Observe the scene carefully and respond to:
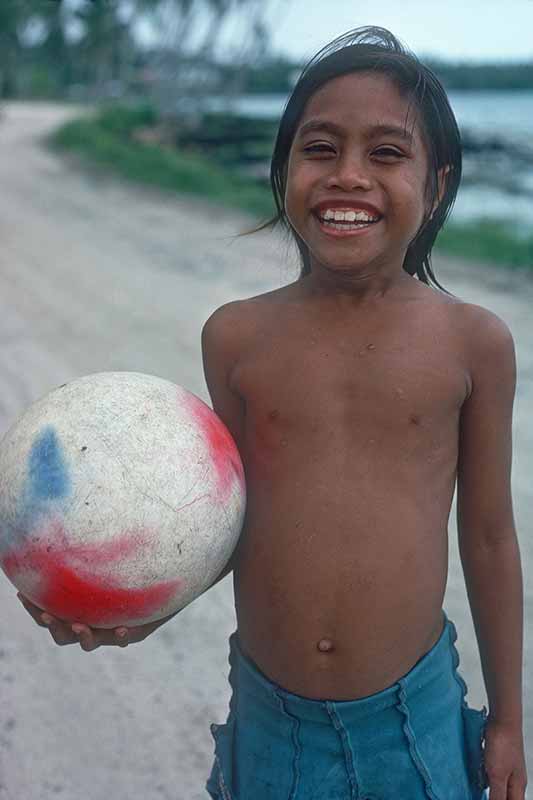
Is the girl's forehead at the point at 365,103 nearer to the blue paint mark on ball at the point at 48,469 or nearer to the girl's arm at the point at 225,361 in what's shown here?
the girl's arm at the point at 225,361

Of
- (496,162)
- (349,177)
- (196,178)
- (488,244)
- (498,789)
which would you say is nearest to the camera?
(349,177)

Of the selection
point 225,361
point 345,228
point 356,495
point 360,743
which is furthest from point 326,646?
point 345,228

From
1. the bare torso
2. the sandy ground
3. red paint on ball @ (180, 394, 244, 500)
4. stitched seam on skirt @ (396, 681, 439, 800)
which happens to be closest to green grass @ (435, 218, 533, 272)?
the sandy ground

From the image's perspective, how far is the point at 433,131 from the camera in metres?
1.86

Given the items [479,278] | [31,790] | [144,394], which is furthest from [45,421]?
[479,278]

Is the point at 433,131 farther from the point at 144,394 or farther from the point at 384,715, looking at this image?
the point at 384,715

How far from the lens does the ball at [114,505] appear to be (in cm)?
159

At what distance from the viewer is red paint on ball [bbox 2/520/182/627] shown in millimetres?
1588

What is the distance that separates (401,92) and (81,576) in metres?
1.11

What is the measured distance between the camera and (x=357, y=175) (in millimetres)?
1719

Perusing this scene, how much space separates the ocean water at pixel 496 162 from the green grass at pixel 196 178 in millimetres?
1311

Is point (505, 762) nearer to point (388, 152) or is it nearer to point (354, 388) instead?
point (354, 388)

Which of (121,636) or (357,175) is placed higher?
(357,175)

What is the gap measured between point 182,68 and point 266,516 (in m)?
37.6
